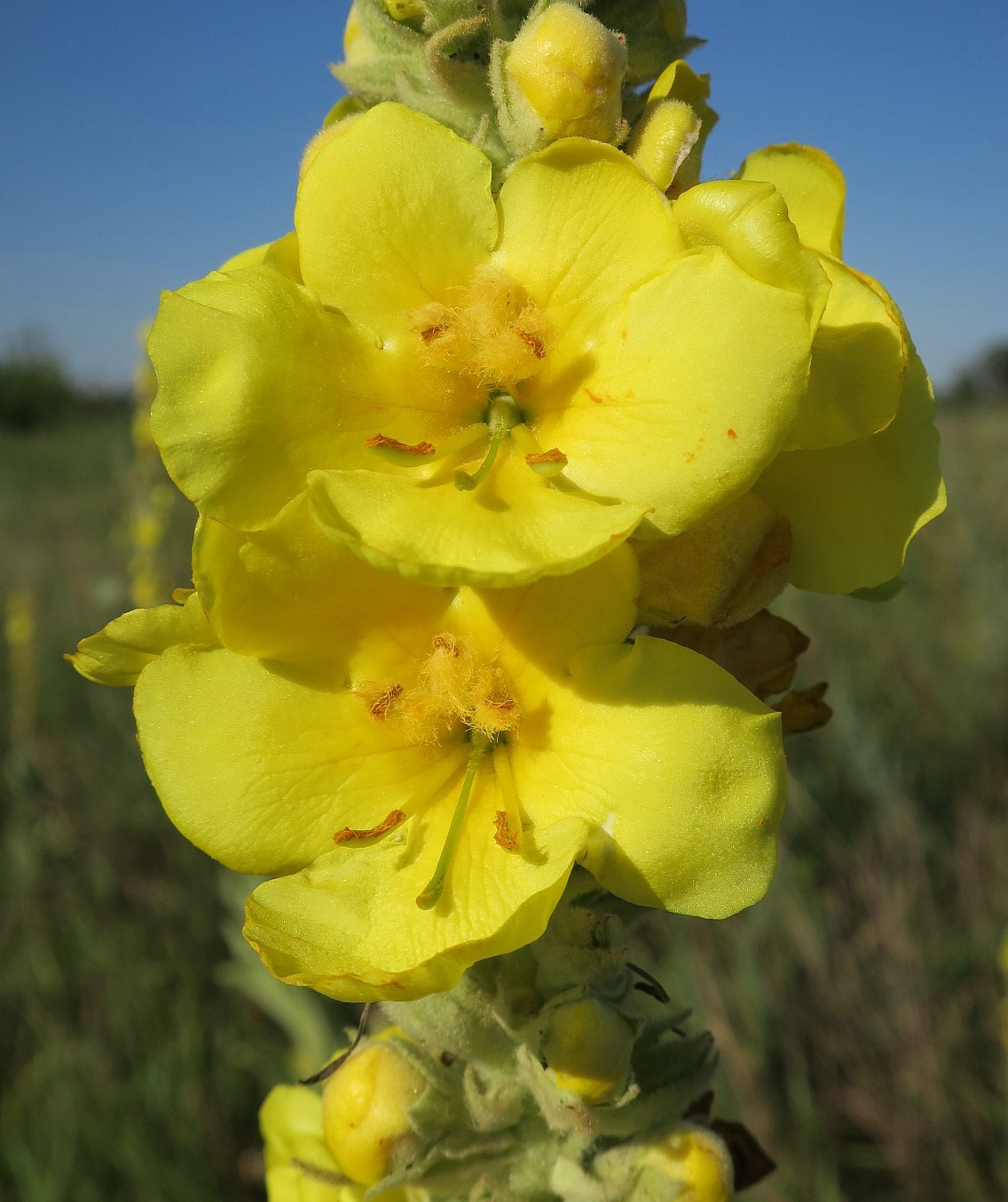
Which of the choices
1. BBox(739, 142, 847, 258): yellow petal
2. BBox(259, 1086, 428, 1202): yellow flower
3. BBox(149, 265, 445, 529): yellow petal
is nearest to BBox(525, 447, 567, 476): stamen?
BBox(149, 265, 445, 529): yellow petal

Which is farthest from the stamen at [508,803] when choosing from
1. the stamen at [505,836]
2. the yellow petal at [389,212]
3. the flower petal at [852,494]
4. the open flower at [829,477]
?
the yellow petal at [389,212]

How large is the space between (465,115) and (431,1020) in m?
1.33

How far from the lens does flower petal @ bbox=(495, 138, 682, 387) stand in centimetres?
116

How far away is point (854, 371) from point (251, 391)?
0.76 metres

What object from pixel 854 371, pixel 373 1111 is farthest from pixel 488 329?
pixel 373 1111

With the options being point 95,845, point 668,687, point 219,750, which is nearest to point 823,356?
point 668,687

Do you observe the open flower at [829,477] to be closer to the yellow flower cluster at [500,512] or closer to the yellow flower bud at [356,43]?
the yellow flower cluster at [500,512]

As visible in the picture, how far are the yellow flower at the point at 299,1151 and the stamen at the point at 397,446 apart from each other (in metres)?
1.21

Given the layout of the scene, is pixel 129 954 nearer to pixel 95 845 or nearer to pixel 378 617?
pixel 95 845

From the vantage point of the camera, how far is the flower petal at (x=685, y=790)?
3.79 ft

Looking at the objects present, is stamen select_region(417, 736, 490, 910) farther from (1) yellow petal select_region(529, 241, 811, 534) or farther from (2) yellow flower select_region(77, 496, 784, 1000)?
(1) yellow petal select_region(529, 241, 811, 534)

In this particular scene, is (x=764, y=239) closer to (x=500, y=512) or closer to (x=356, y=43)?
(x=500, y=512)

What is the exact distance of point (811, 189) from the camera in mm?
1538

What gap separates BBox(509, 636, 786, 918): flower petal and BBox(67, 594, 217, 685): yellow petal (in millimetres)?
556
